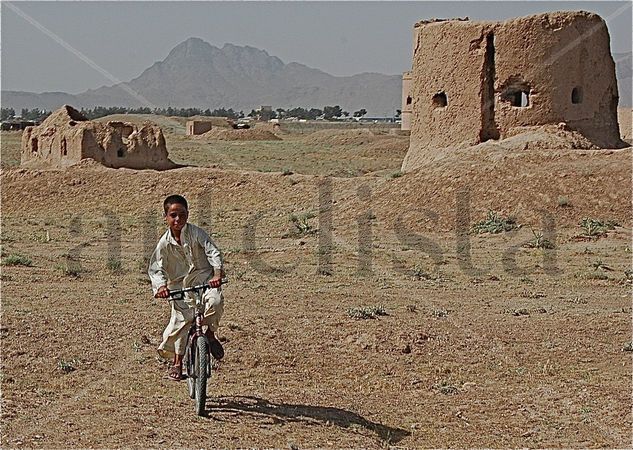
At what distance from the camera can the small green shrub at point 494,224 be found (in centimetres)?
1680

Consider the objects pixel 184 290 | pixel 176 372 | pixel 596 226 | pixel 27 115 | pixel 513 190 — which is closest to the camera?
pixel 184 290

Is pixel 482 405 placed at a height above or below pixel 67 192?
below

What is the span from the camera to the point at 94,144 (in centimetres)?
2594

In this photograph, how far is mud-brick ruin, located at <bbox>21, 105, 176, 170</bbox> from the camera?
26.0 metres

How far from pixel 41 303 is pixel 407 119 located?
40277 mm

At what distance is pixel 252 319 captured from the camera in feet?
30.4

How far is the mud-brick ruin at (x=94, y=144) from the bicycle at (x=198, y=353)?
2048 centimetres

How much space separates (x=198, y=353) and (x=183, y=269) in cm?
61

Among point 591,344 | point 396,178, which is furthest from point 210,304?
point 396,178

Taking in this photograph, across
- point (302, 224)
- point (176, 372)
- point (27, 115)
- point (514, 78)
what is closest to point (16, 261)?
point (302, 224)

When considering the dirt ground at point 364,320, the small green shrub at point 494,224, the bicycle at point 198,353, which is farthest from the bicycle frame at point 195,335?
the small green shrub at point 494,224

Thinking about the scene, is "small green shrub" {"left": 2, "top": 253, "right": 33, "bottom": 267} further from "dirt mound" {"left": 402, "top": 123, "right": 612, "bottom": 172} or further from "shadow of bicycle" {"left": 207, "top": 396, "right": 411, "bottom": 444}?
"dirt mound" {"left": 402, "top": 123, "right": 612, "bottom": 172}

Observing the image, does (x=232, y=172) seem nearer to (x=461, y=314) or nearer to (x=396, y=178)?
(x=396, y=178)

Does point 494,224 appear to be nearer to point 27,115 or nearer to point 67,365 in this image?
point 67,365
